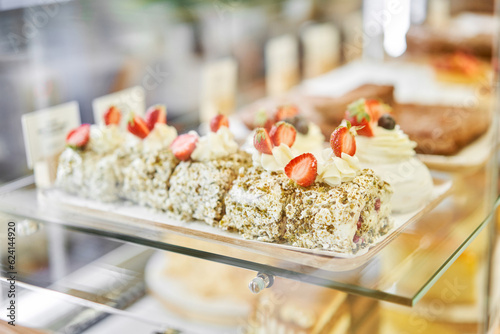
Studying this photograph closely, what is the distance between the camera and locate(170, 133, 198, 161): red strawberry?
5.22 ft

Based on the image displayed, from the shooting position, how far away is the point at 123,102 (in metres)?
2.00

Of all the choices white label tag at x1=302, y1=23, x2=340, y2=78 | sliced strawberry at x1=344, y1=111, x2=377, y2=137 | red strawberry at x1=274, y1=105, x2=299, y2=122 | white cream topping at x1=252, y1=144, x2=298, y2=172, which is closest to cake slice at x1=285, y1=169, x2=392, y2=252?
white cream topping at x1=252, y1=144, x2=298, y2=172

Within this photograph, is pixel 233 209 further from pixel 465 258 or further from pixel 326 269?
pixel 465 258

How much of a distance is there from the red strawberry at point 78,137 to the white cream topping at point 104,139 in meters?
0.02

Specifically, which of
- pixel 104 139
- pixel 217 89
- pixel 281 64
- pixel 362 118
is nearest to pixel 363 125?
pixel 362 118

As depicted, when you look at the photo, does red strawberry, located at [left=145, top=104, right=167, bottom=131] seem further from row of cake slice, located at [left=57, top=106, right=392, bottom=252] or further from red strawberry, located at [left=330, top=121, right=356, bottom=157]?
red strawberry, located at [left=330, top=121, right=356, bottom=157]

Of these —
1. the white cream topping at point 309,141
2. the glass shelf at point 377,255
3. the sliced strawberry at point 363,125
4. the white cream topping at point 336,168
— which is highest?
the sliced strawberry at point 363,125

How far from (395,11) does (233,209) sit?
1.75 meters

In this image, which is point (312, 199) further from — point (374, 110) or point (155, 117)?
point (155, 117)

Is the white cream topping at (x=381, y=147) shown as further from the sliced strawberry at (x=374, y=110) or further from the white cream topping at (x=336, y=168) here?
the white cream topping at (x=336, y=168)

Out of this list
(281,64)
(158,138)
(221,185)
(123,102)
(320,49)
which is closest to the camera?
(221,185)

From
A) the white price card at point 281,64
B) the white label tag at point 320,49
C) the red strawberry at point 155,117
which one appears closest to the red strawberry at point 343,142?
the red strawberry at point 155,117

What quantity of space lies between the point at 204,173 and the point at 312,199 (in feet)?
1.09

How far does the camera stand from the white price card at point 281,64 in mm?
3000
